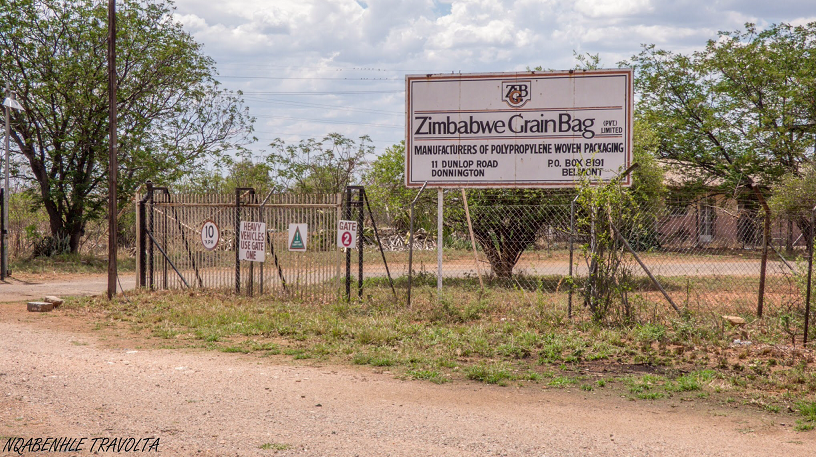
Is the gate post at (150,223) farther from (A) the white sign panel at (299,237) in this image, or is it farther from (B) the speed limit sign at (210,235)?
(A) the white sign panel at (299,237)

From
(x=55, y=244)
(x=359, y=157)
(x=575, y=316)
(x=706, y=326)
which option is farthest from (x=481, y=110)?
(x=359, y=157)

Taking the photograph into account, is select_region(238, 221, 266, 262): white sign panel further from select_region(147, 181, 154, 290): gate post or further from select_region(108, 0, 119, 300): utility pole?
select_region(108, 0, 119, 300): utility pole

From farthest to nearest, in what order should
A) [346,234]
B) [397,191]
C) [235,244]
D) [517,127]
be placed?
[397,191] < [235,244] < [517,127] < [346,234]

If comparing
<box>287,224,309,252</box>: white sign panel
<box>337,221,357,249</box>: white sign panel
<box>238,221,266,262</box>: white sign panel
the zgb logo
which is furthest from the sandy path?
the zgb logo

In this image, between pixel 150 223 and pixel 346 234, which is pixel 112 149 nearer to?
pixel 150 223

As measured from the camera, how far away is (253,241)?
12547mm

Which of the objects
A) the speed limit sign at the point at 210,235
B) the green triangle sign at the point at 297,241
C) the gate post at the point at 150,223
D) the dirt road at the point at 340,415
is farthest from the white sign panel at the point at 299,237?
the dirt road at the point at 340,415

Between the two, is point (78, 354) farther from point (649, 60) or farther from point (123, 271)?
point (649, 60)

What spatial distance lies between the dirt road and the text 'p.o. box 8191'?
220 inches

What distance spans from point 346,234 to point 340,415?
6324 mm

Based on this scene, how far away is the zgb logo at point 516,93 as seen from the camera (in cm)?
1188

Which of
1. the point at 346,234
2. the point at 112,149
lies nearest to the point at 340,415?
the point at 346,234

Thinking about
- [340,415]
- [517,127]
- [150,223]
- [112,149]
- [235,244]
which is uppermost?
[517,127]

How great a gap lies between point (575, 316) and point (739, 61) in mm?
21137
